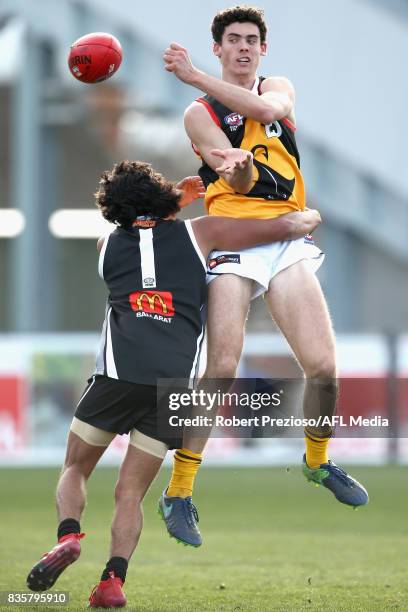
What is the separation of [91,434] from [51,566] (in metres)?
0.66

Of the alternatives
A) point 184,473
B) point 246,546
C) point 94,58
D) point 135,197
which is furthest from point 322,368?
point 246,546

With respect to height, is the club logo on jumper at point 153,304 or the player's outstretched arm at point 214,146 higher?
the player's outstretched arm at point 214,146

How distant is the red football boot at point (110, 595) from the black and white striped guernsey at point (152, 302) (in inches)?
36.1

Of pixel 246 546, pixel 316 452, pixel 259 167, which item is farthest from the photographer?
pixel 246 546

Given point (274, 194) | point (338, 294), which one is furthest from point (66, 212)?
point (274, 194)

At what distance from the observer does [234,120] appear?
20.1 ft

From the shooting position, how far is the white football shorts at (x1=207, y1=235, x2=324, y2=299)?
614cm

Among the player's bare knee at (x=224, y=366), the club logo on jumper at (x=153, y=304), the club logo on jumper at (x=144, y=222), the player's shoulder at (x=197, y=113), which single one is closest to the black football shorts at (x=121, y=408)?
the club logo on jumper at (x=153, y=304)

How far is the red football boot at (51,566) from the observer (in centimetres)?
546

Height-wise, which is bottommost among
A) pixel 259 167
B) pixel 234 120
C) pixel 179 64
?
pixel 259 167

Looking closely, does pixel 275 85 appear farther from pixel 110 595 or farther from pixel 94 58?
pixel 110 595

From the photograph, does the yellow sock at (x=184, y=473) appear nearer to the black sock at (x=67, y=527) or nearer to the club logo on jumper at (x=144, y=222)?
the black sock at (x=67, y=527)

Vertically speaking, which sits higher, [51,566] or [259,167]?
[259,167]

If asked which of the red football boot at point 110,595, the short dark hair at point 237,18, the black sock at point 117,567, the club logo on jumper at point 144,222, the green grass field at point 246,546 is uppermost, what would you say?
the short dark hair at point 237,18
